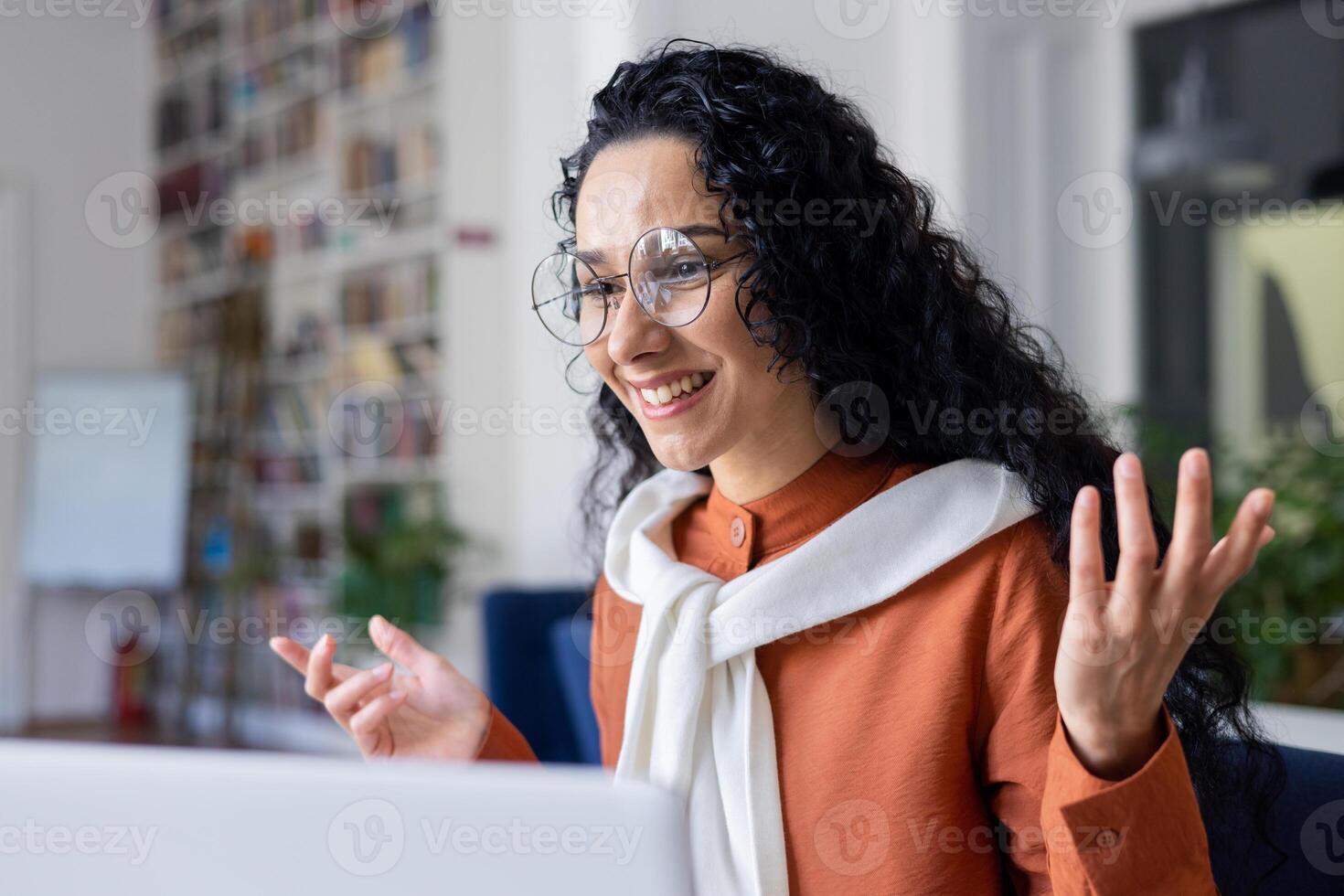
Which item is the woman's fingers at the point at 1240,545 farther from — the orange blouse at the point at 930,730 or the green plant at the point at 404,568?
the green plant at the point at 404,568

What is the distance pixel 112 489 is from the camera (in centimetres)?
611

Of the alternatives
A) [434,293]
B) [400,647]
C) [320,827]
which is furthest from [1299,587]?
[434,293]

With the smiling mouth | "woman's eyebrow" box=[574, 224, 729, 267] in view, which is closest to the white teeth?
the smiling mouth

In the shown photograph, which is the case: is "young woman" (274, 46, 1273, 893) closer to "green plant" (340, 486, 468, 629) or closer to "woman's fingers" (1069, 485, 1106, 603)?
"woman's fingers" (1069, 485, 1106, 603)

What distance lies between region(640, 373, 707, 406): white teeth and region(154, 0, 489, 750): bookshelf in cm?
365

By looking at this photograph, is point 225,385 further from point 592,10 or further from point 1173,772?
point 1173,772

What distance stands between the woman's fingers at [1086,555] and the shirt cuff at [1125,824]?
0.39ft

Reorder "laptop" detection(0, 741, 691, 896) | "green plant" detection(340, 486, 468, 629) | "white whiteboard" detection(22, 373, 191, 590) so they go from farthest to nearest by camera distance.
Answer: "white whiteboard" detection(22, 373, 191, 590) < "green plant" detection(340, 486, 468, 629) < "laptop" detection(0, 741, 691, 896)

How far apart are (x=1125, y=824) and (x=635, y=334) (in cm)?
59

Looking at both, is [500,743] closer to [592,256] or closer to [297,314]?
[592,256]

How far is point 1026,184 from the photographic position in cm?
393

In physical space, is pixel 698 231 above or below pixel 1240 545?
above

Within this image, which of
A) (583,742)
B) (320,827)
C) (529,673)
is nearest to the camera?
(320,827)

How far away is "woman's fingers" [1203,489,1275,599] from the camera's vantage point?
0.79m
